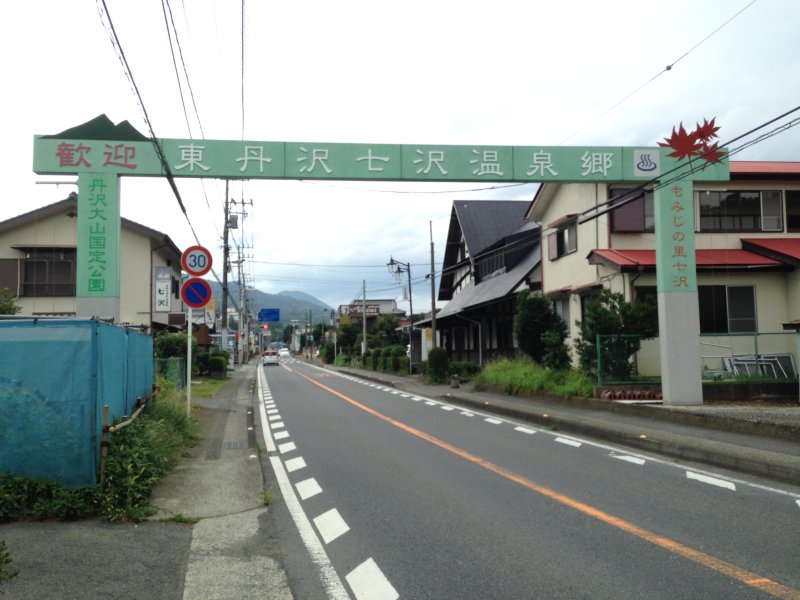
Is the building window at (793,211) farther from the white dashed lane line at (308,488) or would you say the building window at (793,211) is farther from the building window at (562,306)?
the white dashed lane line at (308,488)

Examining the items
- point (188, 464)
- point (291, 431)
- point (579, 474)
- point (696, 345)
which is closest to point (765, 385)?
point (696, 345)

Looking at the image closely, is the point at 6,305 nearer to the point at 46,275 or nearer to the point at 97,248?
the point at 97,248

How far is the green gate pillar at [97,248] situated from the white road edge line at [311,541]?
5.54 meters

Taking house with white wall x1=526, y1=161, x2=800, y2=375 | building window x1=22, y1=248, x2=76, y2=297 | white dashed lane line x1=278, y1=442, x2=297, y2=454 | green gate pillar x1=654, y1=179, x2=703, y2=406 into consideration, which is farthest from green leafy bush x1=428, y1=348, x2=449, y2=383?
white dashed lane line x1=278, y1=442, x2=297, y2=454

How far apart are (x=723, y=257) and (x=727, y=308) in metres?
1.51

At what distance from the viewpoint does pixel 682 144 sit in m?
15.4

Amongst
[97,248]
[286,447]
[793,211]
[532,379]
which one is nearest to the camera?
[286,447]

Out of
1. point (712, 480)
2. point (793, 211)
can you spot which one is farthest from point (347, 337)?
point (712, 480)

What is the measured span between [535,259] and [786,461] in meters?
20.6

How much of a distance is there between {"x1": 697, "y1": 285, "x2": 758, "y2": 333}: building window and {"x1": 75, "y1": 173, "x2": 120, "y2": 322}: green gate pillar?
15745mm

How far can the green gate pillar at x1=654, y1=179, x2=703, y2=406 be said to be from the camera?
14.8 meters

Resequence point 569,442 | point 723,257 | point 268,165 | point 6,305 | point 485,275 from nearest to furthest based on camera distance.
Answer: point 569,442 → point 268,165 → point 6,305 → point 723,257 → point 485,275

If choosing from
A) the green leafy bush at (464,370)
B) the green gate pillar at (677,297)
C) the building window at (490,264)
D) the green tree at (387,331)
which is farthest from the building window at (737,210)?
the green tree at (387,331)

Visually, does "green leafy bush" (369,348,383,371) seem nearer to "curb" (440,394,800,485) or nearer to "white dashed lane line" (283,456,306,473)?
"curb" (440,394,800,485)
